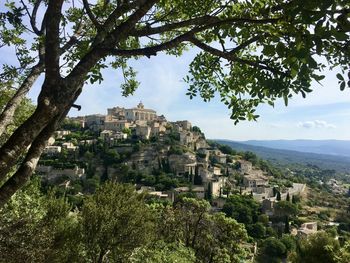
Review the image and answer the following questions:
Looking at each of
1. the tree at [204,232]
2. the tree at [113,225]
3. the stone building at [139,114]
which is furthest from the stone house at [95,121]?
the tree at [113,225]

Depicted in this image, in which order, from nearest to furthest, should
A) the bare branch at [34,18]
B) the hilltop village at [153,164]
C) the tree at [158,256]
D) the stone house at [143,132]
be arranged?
the bare branch at [34,18], the tree at [158,256], the hilltop village at [153,164], the stone house at [143,132]

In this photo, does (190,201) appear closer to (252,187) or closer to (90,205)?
(90,205)

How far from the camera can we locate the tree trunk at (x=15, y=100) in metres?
4.24

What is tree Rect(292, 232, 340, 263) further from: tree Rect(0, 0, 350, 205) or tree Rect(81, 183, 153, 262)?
tree Rect(0, 0, 350, 205)

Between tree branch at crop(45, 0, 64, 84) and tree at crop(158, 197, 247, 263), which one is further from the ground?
tree branch at crop(45, 0, 64, 84)

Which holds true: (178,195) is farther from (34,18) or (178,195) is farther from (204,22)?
(204,22)

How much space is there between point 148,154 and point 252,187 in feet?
89.5

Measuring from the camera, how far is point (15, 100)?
14.6 feet

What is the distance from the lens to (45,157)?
93.2 metres

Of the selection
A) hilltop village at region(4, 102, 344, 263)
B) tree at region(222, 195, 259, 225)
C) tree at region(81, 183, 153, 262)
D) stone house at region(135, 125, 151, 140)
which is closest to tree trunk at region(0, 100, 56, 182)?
hilltop village at region(4, 102, 344, 263)

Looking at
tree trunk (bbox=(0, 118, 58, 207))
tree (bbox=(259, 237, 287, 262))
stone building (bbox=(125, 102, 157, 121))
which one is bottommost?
tree (bbox=(259, 237, 287, 262))

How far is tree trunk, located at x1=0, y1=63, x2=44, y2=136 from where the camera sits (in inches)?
167

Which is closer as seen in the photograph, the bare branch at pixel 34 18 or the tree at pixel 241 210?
the bare branch at pixel 34 18

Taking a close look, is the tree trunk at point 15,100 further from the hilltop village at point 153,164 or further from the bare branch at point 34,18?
the hilltop village at point 153,164
